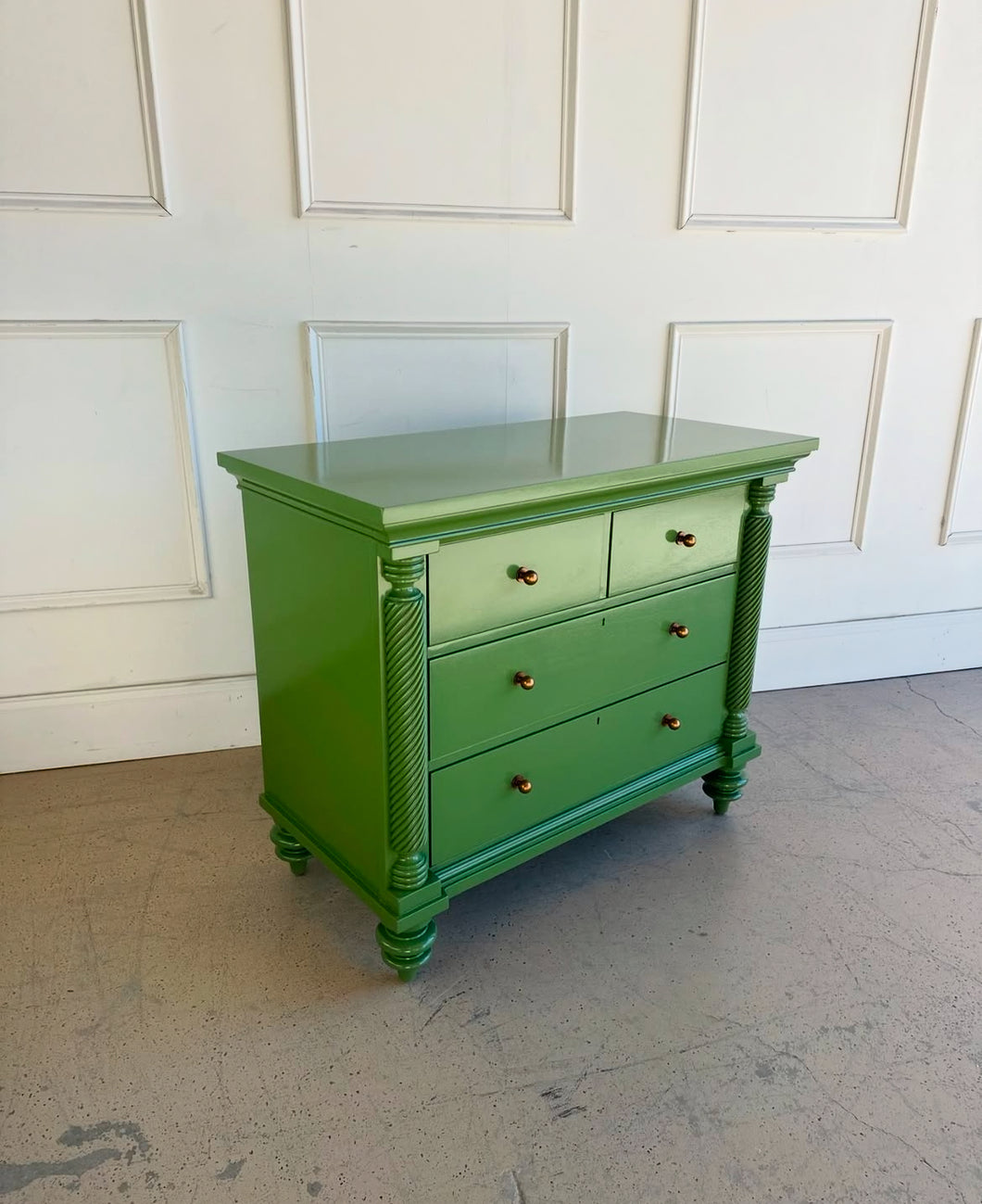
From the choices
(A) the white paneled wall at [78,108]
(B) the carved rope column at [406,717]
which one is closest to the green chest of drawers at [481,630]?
(B) the carved rope column at [406,717]

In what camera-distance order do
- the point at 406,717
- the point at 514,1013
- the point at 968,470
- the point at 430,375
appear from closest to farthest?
1. the point at 406,717
2. the point at 514,1013
3. the point at 430,375
4. the point at 968,470

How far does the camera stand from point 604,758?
1821mm

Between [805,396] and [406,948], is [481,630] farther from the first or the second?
[805,396]

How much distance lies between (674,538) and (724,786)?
68 centimetres

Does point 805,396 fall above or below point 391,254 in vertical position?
below

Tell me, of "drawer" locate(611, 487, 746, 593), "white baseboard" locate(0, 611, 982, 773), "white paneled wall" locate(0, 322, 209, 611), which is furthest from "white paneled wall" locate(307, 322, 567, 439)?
"white baseboard" locate(0, 611, 982, 773)

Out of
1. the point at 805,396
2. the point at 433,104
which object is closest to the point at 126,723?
the point at 433,104

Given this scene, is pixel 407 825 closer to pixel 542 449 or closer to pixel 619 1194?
pixel 619 1194

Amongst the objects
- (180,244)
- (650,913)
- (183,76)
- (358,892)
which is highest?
(183,76)

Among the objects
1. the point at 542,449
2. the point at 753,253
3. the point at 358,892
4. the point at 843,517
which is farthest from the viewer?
the point at 843,517

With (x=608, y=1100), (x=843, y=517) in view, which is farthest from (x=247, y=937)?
(x=843, y=517)

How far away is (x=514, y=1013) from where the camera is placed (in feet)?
5.07

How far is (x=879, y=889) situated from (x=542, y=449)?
114cm

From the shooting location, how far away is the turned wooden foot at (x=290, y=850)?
1847mm
